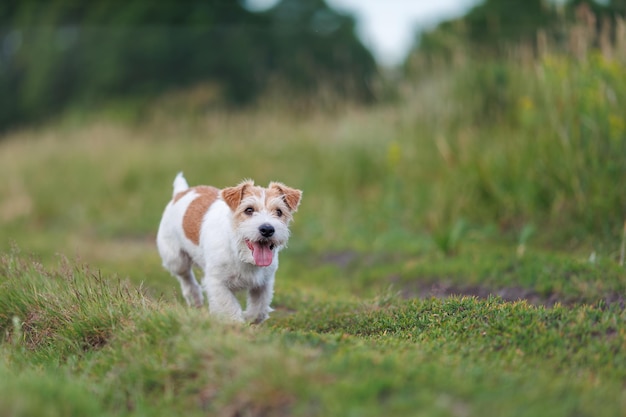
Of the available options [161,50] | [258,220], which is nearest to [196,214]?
[258,220]

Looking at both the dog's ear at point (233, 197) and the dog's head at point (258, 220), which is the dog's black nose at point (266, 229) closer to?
the dog's head at point (258, 220)

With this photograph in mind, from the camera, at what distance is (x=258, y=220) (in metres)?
5.18

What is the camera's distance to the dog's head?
5168 mm

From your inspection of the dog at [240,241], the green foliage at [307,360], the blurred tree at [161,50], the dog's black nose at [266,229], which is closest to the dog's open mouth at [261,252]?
the dog at [240,241]

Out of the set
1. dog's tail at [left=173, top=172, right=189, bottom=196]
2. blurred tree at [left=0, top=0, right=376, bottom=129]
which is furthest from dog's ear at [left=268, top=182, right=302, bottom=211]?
blurred tree at [left=0, top=0, right=376, bottom=129]

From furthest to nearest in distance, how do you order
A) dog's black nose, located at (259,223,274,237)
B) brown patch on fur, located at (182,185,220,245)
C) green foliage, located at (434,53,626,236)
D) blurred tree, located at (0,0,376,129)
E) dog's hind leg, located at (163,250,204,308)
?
blurred tree, located at (0,0,376,129)
green foliage, located at (434,53,626,236)
dog's hind leg, located at (163,250,204,308)
brown patch on fur, located at (182,185,220,245)
dog's black nose, located at (259,223,274,237)

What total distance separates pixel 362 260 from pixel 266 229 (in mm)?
4187

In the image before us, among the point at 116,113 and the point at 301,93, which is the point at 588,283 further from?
the point at 116,113

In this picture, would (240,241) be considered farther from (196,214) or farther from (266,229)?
(196,214)

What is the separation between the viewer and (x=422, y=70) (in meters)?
12.7

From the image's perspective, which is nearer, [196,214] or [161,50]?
[196,214]

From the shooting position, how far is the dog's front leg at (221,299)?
17.9 ft

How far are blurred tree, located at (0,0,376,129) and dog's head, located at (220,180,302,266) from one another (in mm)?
14894

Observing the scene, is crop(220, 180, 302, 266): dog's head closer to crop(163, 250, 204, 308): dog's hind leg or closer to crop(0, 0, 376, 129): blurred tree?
crop(163, 250, 204, 308): dog's hind leg
